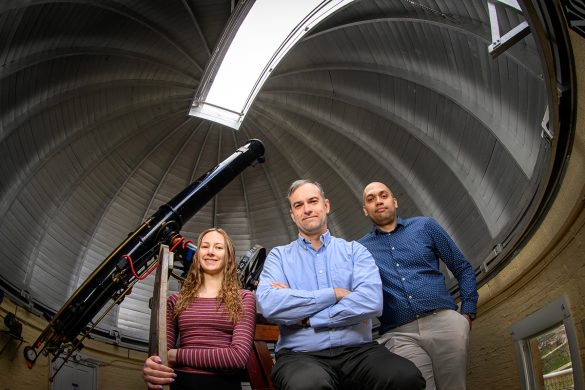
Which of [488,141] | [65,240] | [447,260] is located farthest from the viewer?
[65,240]

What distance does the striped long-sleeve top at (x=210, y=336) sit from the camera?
3477 millimetres

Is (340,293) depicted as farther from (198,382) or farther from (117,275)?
(117,275)

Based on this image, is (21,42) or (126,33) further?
(126,33)

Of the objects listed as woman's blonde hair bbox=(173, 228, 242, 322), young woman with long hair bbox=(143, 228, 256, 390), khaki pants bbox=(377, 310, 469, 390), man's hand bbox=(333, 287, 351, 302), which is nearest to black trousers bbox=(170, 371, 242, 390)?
young woman with long hair bbox=(143, 228, 256, 390)

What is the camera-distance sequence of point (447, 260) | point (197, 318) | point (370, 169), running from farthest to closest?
point (370, 169) → point (447, 260) → point (197, 318)

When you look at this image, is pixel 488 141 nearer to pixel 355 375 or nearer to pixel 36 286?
pixel 355 375

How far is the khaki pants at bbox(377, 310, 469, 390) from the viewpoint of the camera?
379 centimetres

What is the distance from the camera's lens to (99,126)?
13156mm

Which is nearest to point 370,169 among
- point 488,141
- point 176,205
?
point 488,141

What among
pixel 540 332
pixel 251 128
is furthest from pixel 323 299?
pixel 251 128

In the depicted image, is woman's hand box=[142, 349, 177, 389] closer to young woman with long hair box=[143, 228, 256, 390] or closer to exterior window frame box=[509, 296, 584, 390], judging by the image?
young woman with long hair box=[143, 228, 256, 390]

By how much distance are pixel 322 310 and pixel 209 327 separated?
1.00 m

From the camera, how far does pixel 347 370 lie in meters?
3.02

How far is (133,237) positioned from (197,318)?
505 centimetres
